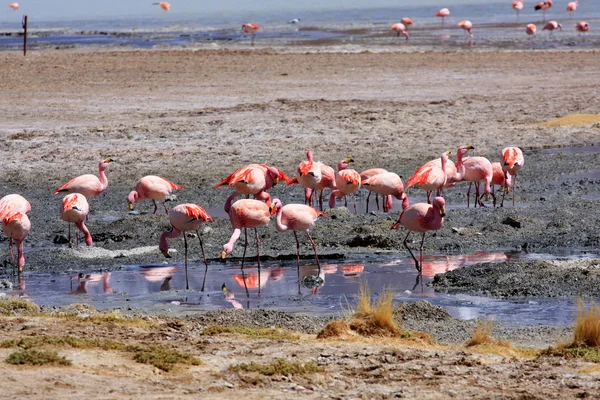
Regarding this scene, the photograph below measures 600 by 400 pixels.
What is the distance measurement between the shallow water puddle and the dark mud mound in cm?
20

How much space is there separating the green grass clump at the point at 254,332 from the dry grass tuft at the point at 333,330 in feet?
0.75

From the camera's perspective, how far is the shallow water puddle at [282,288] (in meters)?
10.5

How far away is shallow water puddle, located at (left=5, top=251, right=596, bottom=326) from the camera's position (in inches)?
413

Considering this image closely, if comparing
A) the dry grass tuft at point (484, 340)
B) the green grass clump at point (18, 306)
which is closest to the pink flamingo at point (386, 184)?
the green grass clump at point (18, 306)

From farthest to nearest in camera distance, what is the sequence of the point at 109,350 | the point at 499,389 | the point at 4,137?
the point at 4,137, the point at 109,350, the point at 499,389

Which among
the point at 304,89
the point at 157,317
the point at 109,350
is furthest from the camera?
the point at 304,89

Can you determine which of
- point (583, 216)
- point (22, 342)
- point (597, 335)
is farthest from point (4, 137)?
point (597, 335)

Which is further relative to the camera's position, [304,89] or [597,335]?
[304,89]

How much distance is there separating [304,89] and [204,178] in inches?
370

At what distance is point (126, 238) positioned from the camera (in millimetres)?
14031

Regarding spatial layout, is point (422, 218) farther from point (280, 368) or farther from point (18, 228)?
point (280, 368)

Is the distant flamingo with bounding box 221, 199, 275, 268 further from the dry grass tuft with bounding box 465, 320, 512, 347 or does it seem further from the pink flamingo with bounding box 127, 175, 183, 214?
the dry grass tuft with bounding box 465, 320, 512, 347

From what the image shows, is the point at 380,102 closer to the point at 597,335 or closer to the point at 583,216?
the point at 583,216

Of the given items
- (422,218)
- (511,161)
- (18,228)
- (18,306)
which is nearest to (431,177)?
(511,161)
